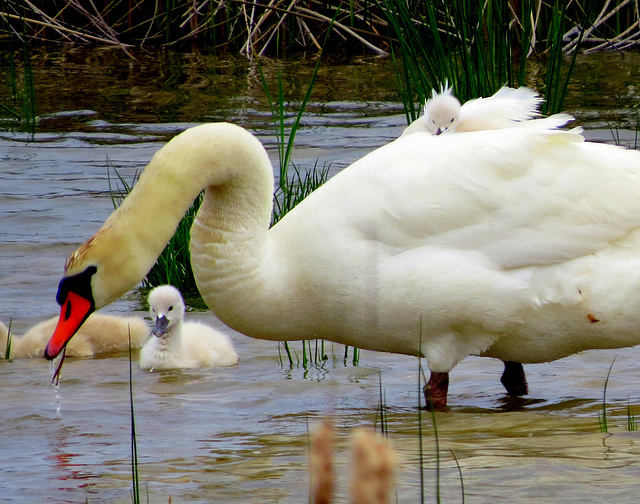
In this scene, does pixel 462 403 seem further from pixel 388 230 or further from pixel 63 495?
pixel 63 495

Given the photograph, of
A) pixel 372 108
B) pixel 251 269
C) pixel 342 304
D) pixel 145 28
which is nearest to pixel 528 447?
pixel 342 304

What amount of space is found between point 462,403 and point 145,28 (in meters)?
12.0

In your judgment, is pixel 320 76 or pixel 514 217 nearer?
pixel 514 217

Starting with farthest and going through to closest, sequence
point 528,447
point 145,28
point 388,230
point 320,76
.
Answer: point 145,28 < point 320,76 < point 388,230 < point 528,447

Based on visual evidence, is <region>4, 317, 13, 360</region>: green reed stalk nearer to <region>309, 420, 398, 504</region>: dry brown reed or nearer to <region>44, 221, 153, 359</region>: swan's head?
<region>44, 221, 153, 359</region>: swan's head

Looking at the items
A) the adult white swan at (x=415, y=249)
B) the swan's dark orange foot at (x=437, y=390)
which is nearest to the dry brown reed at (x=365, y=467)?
the adult white swan at (x=415, y=249)

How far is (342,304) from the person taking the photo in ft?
14.1

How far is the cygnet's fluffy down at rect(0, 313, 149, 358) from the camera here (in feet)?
19.1

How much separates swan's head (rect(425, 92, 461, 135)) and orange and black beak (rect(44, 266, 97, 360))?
1752 millimetres

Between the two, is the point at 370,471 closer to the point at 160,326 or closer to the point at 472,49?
the point at 160,326

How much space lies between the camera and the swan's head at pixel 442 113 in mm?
5203

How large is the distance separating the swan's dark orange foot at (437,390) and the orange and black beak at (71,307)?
132cm

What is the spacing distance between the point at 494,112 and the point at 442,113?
0.43m

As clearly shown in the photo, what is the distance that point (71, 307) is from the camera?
14.0 feet
